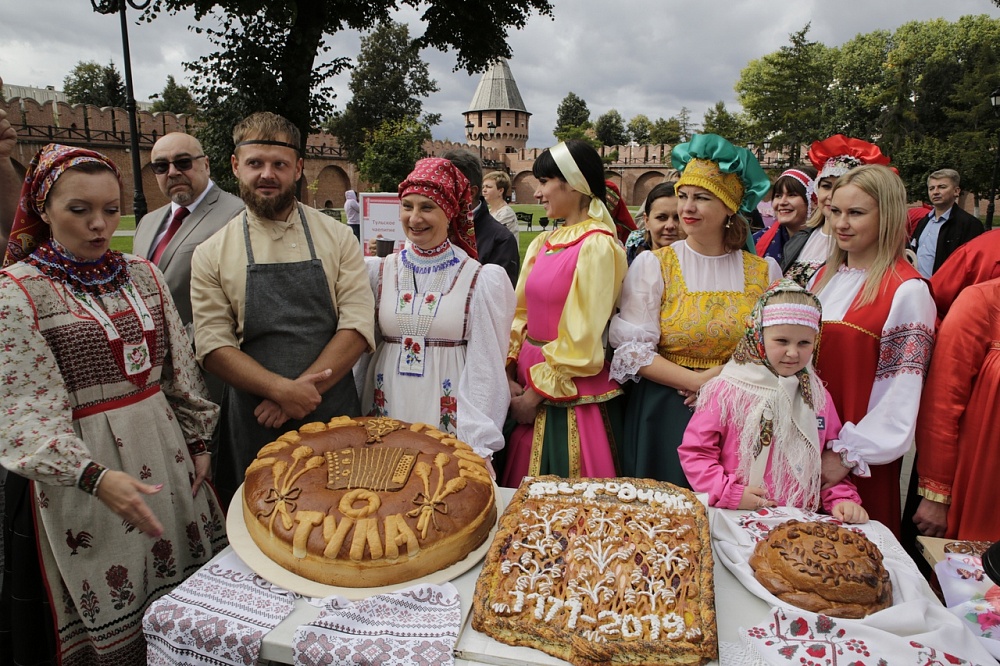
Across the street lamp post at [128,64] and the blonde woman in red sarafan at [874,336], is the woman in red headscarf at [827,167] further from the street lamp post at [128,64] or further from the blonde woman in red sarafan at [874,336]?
the street lamp post at [128,64]

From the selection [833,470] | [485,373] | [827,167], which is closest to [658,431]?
[833,470]

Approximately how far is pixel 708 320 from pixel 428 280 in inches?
50.1

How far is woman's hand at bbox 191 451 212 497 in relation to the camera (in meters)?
2.33

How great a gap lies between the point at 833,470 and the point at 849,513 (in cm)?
25

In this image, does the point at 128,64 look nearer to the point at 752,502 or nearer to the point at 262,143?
the point at 262,143

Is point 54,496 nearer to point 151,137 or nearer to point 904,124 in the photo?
point 151,137

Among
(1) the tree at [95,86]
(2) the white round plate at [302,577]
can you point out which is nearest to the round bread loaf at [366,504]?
(2) the white round plate at [302,577]

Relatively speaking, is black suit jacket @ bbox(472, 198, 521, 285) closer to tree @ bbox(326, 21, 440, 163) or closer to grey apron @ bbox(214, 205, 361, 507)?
grey apron @ bbox(214, 205, 361, 507)

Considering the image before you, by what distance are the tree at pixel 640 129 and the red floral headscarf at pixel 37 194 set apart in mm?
71109

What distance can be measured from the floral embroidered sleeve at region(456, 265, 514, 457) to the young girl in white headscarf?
2.65 feet

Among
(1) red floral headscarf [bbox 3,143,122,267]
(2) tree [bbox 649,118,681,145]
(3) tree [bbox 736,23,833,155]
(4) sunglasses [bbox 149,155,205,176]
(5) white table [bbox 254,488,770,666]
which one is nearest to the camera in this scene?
(5) white table [bbox 254,488,770,666]

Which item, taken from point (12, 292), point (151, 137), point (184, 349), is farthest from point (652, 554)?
point (151, 137)

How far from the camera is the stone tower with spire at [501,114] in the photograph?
65.1m

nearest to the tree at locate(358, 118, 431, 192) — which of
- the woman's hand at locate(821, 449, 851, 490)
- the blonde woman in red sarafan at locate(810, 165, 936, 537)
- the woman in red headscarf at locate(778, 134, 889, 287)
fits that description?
the woman in red headscarf at locate(778, 134, 889, 287)
